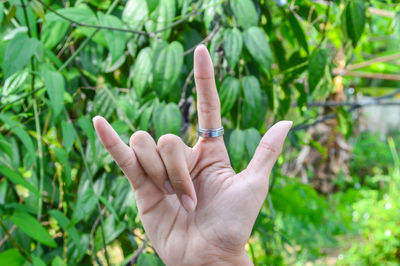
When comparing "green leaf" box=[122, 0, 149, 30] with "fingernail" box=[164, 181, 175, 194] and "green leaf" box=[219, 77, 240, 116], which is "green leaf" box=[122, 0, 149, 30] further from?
"fingernail" box=[164, 181, 175, 194]

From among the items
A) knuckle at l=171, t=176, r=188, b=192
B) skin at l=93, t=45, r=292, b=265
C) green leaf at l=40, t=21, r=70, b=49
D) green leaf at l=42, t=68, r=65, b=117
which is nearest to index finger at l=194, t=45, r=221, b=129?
skin at l=93, t=45, r=292, b=265

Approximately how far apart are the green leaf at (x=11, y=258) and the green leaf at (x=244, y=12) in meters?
0.49

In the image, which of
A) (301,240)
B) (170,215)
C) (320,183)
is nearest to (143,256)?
(170,215)

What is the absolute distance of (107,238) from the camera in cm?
79

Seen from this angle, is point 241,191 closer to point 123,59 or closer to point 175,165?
point 175,165

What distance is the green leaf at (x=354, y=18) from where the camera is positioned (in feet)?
2.37

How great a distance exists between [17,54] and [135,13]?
23 centimetres

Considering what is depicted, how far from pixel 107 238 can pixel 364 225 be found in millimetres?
1732

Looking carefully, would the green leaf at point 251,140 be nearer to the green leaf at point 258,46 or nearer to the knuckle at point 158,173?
the green leaf at point 258,46

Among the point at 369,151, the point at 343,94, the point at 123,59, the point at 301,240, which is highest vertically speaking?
the point at 123,59

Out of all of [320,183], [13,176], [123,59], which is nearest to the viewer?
[13,176]

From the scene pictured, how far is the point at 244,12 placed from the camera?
0.68 metres

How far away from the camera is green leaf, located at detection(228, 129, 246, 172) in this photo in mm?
668

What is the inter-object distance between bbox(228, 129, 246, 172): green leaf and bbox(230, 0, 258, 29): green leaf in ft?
0.56
